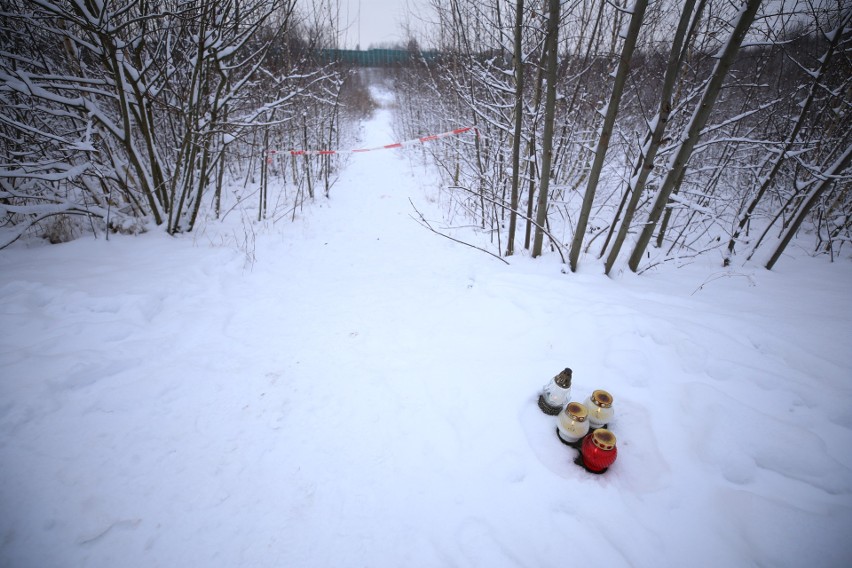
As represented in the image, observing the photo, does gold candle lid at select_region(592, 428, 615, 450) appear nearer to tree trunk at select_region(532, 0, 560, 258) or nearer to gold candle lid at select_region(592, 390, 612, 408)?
gold candle lid at select_region(592, 390, 612, 408)

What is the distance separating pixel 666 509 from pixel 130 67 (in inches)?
262

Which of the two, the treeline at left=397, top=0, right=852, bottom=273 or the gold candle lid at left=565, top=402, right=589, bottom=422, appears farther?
the treeline at left=397, top=0, right=852, bottom=273

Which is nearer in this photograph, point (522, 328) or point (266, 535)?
point (266, 535)

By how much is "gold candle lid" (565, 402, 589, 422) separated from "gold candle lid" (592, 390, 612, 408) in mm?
80

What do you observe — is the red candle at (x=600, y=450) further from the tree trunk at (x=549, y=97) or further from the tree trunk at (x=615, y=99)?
the tree trunk at (x=549, y=97)

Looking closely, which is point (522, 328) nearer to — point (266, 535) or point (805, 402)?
point (805, 402)

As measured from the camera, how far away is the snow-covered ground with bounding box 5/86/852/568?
1448 millimetres

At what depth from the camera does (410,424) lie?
2.04 meters

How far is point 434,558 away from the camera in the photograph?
56.9 inches

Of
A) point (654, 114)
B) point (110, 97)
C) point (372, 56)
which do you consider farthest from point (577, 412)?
point (372, 56)

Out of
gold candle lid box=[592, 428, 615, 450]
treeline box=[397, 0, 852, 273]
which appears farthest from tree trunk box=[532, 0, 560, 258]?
gold candle lid box=[592, 428, 615, 450]

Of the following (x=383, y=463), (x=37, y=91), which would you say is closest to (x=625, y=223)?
(x=383, y=463)

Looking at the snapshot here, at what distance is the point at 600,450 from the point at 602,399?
28 cm

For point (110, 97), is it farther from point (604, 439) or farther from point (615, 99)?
point (604, 439)
